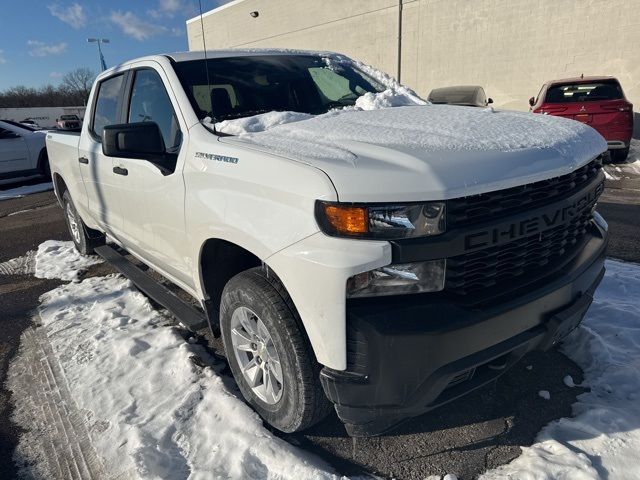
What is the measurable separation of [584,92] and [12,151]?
12535 mm

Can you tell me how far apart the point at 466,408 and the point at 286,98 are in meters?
2.19

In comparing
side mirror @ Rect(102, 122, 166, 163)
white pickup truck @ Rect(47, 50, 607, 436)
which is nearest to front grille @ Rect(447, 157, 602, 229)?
white pickup truck @ Rect(47, 50, 607, 436)

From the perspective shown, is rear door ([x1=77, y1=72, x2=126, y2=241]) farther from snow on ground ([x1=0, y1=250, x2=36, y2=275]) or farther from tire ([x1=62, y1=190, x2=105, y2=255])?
snow on ground ([x1=0, y1=250, x2=36, y2=275])

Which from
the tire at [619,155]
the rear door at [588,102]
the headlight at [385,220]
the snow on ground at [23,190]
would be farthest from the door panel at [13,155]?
the tire at [619,155]

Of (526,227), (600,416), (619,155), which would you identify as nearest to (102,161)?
(526,227)

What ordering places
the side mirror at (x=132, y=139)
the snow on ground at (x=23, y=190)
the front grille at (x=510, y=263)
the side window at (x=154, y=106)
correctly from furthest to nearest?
1. the snow on ground at (x=23, y=190)
2. the side window at (x=154, y=106)
3. the side mirror at (x=132, y=139)
4. the front grille at (x=510, y=263)

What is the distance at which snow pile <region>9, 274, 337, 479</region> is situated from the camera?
217 centimetres

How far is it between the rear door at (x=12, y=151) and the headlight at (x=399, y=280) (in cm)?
1177

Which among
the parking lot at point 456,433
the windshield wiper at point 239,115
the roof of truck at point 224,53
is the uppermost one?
the roof of truck at point 224,53

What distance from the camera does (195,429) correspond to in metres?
2.42

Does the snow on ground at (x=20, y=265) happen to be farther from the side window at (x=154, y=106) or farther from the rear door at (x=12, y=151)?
the rear door at (x=12, y=151)

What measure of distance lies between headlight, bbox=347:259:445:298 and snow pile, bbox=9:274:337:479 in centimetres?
92

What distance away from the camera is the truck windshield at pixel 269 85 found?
9.41 ft

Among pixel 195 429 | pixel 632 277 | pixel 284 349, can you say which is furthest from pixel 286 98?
pixel 632 277
